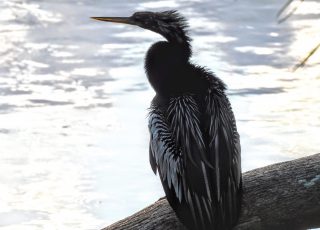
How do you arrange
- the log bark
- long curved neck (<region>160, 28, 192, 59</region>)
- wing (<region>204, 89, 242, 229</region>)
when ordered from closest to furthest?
1. wing (<region>204, 89, 242, 229</region>)
2. the log bark
3. long curved neck (<region>160, 28, 192, 59</region>)

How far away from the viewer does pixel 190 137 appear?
665 cm

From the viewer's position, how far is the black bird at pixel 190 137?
6406 millimetres

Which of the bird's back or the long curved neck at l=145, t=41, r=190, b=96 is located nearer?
the bird's back

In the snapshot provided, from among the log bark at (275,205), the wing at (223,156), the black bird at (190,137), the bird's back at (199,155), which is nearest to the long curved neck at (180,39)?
the black bird at (190,137)

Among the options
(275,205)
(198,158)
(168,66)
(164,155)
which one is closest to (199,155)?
(198,158)

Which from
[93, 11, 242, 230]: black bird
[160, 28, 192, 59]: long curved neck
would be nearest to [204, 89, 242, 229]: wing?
[93, 11, 242, 230]: black bird

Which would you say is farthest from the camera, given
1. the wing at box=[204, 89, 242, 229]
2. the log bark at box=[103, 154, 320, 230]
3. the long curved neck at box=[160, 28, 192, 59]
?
the long curved neck at box=[160, 28, 192, 59]

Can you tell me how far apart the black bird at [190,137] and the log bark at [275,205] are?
155mm

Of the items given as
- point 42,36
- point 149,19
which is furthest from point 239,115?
point 149,19

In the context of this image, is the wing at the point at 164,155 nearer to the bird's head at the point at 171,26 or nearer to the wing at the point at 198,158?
the wing at the point at 198,158

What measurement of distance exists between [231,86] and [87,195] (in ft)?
9.13

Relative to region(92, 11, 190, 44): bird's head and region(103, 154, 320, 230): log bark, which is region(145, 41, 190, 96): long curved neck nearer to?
region(92, 11, 190, 44): bird's head

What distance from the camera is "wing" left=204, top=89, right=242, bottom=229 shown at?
6.39m

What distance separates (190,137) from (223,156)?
0.22m
